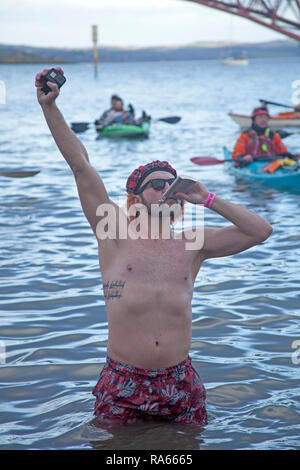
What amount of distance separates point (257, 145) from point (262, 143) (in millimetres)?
124

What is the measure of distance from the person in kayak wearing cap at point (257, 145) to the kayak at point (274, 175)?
0.62 ft

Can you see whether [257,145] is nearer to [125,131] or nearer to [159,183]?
[125,131]

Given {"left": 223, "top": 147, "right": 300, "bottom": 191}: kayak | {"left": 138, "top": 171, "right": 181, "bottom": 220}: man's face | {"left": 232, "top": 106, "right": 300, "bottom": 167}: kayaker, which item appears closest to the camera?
{"left": 138, "top": 171, "right": 181, "bottom": 220}: man's face

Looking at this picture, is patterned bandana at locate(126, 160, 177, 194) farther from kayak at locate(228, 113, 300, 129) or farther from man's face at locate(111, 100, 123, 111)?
kayak at locate(228, 113, 300, 129)

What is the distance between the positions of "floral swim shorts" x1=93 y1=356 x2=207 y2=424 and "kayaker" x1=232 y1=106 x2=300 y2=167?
1142 centimetres

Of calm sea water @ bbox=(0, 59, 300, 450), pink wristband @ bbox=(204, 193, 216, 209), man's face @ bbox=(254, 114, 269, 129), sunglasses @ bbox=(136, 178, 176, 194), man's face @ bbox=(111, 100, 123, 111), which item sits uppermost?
man's face @ bbox=(111, 100, 123, 111)

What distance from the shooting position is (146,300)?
3885 mm

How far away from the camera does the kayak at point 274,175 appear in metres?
14.1

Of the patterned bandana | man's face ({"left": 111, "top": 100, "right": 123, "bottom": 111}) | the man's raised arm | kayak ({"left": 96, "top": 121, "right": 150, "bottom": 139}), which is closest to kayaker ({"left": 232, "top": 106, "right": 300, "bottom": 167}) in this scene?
man's face ({"left": 111, "top": 100, "right": 123, "bottom": 111})

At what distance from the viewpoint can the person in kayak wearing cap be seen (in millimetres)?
14969

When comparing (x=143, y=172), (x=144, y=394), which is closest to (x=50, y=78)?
(x=143, y=172)

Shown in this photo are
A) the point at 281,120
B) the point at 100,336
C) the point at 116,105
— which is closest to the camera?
the point at 100,336
